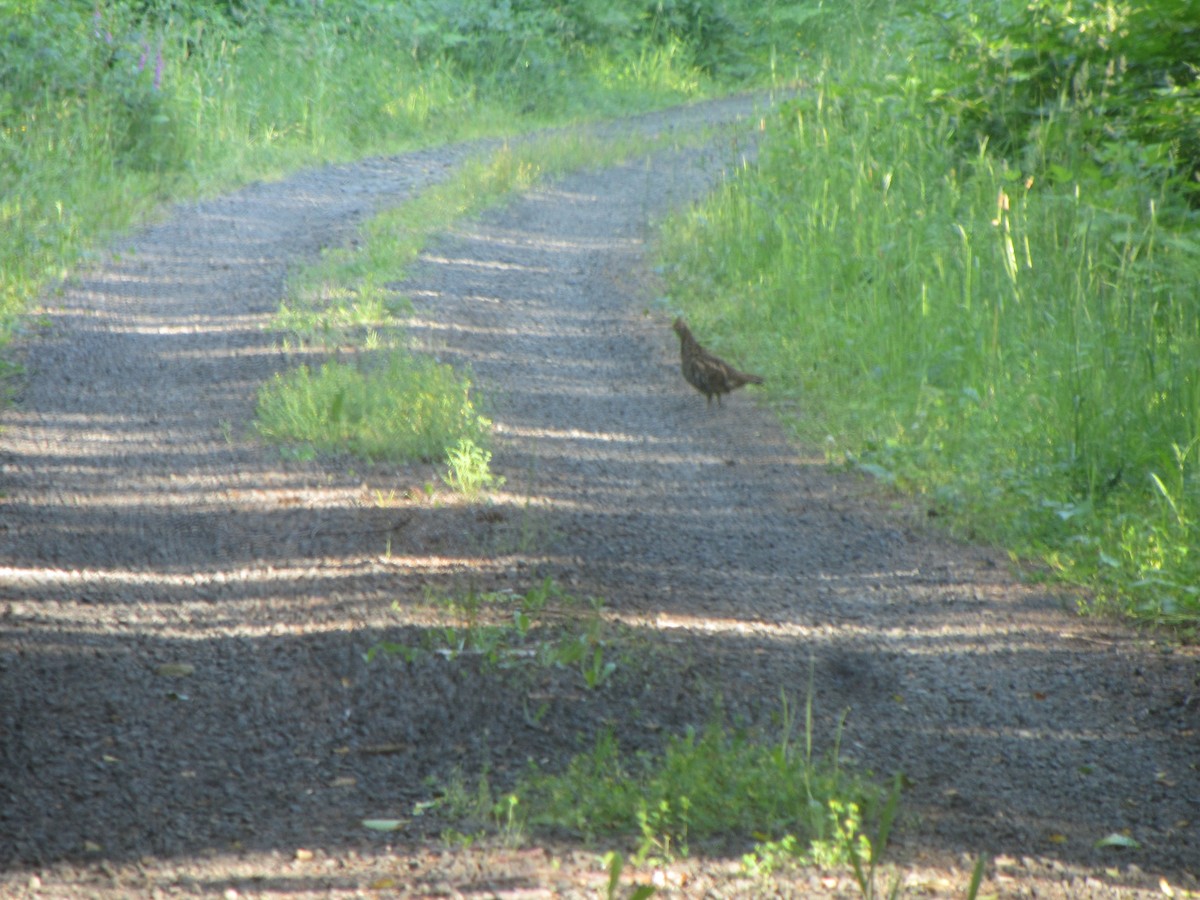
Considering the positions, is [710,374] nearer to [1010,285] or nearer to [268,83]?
[1010,285]

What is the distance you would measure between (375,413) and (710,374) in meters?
1.97

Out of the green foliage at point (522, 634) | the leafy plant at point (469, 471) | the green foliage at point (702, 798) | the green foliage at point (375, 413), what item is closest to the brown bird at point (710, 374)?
the green foliage at point (375, 413)

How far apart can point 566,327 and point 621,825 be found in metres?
5.46

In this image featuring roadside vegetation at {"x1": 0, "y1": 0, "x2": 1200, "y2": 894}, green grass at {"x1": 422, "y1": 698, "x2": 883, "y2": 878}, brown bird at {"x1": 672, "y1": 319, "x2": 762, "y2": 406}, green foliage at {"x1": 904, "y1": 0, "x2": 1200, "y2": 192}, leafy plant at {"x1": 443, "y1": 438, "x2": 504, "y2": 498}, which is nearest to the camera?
green grass at {"x1": 422, "y1": 698, "x2": 883, "y2": 878}

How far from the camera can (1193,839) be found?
2996 mm

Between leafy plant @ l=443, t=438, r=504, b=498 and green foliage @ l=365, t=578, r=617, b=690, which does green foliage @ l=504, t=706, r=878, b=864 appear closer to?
green foliage @ l=365, t=578, r=617, b=690

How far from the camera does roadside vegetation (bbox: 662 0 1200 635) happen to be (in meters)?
4.87

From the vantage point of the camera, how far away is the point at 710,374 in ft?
21.6

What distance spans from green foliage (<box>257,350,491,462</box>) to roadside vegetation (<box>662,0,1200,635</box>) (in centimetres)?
180

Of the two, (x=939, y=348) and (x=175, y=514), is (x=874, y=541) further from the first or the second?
(x=175, y=514)

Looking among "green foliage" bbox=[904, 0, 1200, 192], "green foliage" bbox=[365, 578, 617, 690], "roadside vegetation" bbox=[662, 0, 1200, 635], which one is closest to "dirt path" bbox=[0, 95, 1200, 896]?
"green foliage" bbox=[365, 578, 617, 690]

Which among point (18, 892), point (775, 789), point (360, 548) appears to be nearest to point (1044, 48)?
point (360, 548)

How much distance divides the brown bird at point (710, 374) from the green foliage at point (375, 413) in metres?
1.38

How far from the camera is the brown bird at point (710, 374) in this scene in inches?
259
